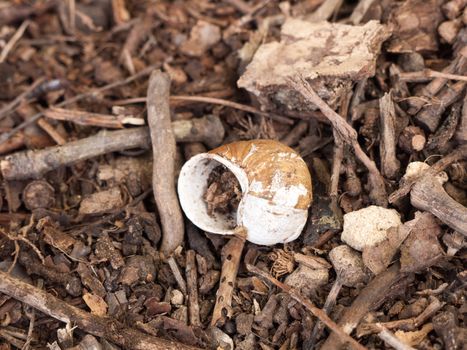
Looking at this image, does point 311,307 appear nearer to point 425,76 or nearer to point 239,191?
point 239,191

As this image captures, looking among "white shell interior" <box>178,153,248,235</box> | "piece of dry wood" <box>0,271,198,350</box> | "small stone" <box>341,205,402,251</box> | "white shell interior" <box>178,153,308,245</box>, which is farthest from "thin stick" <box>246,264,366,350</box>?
"piece of dry wood" <box>0,271,198,350</box>

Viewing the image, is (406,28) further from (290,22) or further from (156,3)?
(156,3)

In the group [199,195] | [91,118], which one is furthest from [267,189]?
[91,118]

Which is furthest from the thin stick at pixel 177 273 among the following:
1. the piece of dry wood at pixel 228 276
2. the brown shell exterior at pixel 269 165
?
the brown shell exterior at pixel 269 165

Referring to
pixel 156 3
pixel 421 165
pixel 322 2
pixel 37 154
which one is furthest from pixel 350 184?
pixel 156 3

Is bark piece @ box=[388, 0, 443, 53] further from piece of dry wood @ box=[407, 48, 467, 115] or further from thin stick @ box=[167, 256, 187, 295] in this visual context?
thin stick @ box=[167, 256, 187, 295]

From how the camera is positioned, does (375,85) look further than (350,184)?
Yes

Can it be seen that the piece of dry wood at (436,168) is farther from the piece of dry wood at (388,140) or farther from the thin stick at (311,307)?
the thin stick at (311,307)
